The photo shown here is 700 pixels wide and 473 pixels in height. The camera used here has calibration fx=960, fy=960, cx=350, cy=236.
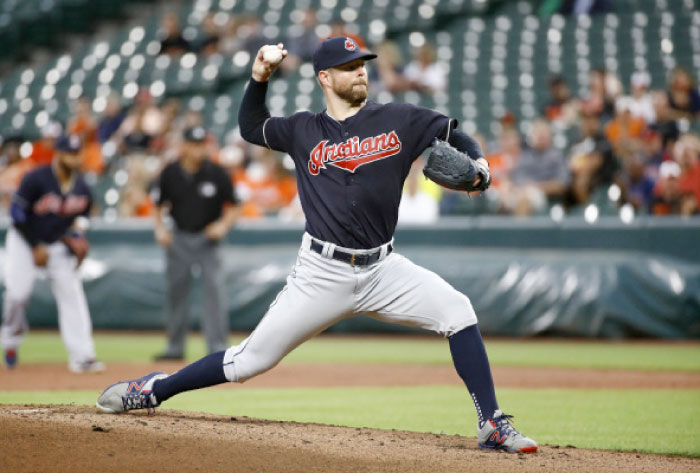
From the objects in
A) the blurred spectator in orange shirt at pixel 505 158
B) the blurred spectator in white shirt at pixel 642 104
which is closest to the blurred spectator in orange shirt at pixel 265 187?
the blurred spectator in orange shirt at pixel 505 158

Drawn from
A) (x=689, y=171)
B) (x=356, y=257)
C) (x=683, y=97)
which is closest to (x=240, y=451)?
(x=356, y=257)

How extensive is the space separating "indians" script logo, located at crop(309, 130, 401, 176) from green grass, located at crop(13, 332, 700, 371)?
515cm

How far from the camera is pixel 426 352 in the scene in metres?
10.3

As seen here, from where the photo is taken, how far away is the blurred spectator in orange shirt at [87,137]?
15.8 m

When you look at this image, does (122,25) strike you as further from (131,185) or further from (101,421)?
(101,421)

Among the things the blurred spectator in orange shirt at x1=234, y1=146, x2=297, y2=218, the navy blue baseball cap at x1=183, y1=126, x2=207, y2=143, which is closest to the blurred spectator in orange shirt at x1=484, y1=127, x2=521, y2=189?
the blurred spectator in orange shirt at x1=234, y1=146, x2=297, y2=218

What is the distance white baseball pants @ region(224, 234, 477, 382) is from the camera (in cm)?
435

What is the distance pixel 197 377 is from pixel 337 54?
1.67 meters

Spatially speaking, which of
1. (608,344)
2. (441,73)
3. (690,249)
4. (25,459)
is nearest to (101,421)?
(25,459)

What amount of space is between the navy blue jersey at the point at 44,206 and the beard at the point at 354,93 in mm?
4323

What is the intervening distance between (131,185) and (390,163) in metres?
10.7

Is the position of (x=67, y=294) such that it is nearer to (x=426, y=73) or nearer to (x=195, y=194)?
(x=195, y=194)

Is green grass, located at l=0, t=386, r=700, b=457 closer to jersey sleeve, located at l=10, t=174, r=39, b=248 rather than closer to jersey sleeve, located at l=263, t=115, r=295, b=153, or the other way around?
jersey sleeve, located at l=263, t=115, r=295, b=153

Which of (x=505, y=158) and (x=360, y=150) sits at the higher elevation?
(x=505, y=158)
